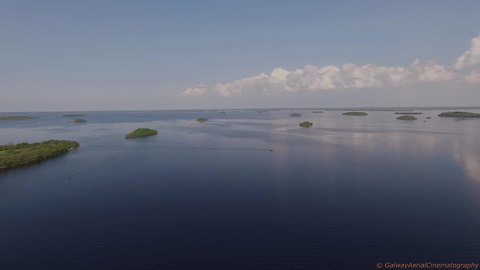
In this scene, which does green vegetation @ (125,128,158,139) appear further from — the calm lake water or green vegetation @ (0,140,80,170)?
the calm lake water

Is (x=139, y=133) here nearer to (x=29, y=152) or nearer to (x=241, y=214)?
(x=29, y=152)

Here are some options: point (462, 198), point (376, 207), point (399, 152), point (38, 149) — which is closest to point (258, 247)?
point (376, 207)

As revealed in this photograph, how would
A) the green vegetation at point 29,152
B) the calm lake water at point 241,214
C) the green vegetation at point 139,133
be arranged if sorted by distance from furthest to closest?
the green vegetation at point 139,133, the green vegetation at point 29,152, the calm lake water at point 241,214

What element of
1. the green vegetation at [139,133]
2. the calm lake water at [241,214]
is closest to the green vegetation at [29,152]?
the calm lake water at [241,214]

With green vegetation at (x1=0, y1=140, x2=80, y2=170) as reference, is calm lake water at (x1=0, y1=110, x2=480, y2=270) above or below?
below

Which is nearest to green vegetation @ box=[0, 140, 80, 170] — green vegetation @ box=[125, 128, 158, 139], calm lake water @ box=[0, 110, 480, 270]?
calm lake water @ box=[0, 110, 480, 270]

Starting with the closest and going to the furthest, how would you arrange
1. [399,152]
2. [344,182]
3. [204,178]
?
1. [344,182]
2. [204,178]
3. [399,152]

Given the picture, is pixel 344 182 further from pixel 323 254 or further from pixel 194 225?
pixel 194 225

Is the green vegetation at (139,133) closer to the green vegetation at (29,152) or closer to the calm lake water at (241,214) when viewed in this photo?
the green vegetation at (29,152)
